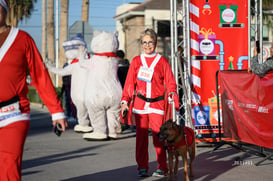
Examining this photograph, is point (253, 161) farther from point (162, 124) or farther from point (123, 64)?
point (123, 64)

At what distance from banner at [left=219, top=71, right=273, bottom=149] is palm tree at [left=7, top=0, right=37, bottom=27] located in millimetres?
41605

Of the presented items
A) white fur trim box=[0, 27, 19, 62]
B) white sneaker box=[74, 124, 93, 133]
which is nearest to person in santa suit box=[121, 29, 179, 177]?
white fur trim box=[0, 27, 19, 62]

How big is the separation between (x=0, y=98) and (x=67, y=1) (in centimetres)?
2837

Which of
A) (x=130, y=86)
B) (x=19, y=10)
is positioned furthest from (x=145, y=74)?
(x=19, y=10)

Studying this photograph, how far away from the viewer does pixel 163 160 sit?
25.0ft

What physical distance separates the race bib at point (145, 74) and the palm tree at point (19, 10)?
43.2 metres

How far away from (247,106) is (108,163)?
7.81 ft

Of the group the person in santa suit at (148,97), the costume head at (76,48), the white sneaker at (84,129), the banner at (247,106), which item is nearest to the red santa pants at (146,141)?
the person in santa suit at (148,97)

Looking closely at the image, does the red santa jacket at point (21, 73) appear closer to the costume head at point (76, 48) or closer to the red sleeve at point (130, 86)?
the red sleeve at point (130, 86)

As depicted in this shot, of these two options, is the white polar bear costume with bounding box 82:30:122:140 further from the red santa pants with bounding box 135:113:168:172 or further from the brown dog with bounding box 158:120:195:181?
the brown dog with bounding box 158:120:195:181

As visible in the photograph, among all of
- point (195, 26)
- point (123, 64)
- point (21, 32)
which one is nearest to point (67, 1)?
point (123, 64)

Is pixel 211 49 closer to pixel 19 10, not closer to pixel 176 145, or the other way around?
pixel 176 145

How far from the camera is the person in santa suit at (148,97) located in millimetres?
7598

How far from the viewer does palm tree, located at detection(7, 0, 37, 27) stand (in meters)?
50.6
